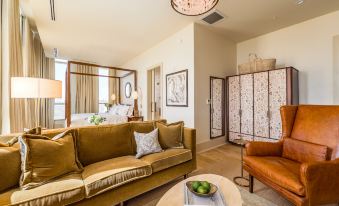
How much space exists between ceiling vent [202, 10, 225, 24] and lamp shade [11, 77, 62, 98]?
3.03 meters

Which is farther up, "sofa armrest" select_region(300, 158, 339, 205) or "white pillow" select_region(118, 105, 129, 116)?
"white pillow" select_region(118, 105, 129, 116)

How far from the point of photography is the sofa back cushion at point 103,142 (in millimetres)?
1989

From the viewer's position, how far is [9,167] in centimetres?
139

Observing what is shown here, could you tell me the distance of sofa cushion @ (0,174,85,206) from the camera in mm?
1236

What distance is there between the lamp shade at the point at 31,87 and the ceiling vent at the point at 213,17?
303 centimetres

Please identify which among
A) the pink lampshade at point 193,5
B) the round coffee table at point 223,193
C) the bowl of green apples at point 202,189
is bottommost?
the round coffee table at point 223,193

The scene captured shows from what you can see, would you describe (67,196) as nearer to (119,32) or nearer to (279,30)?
(119,32)

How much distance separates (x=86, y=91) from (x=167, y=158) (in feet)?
21.1

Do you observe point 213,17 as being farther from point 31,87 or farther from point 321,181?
point 31,87

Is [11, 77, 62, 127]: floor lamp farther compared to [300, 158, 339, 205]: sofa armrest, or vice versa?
[11, 77, 62, 127]: floor lamp

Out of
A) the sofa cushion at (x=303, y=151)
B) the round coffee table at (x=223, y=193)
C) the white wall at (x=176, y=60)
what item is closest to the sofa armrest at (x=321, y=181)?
the sofa cushion at (x=303, y=151)

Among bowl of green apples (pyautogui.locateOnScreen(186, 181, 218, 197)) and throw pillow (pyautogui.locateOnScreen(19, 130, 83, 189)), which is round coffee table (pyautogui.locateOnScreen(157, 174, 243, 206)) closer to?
bowl of green apples (pyautogui.locateOnScreen(186, 181, 218, 197))

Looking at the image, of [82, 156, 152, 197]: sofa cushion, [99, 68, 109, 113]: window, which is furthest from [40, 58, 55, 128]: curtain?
[82, 156, 152, 197]: sofa cushion

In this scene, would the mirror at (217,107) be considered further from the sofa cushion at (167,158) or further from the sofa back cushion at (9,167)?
the sofa back cushion at (9,167)
